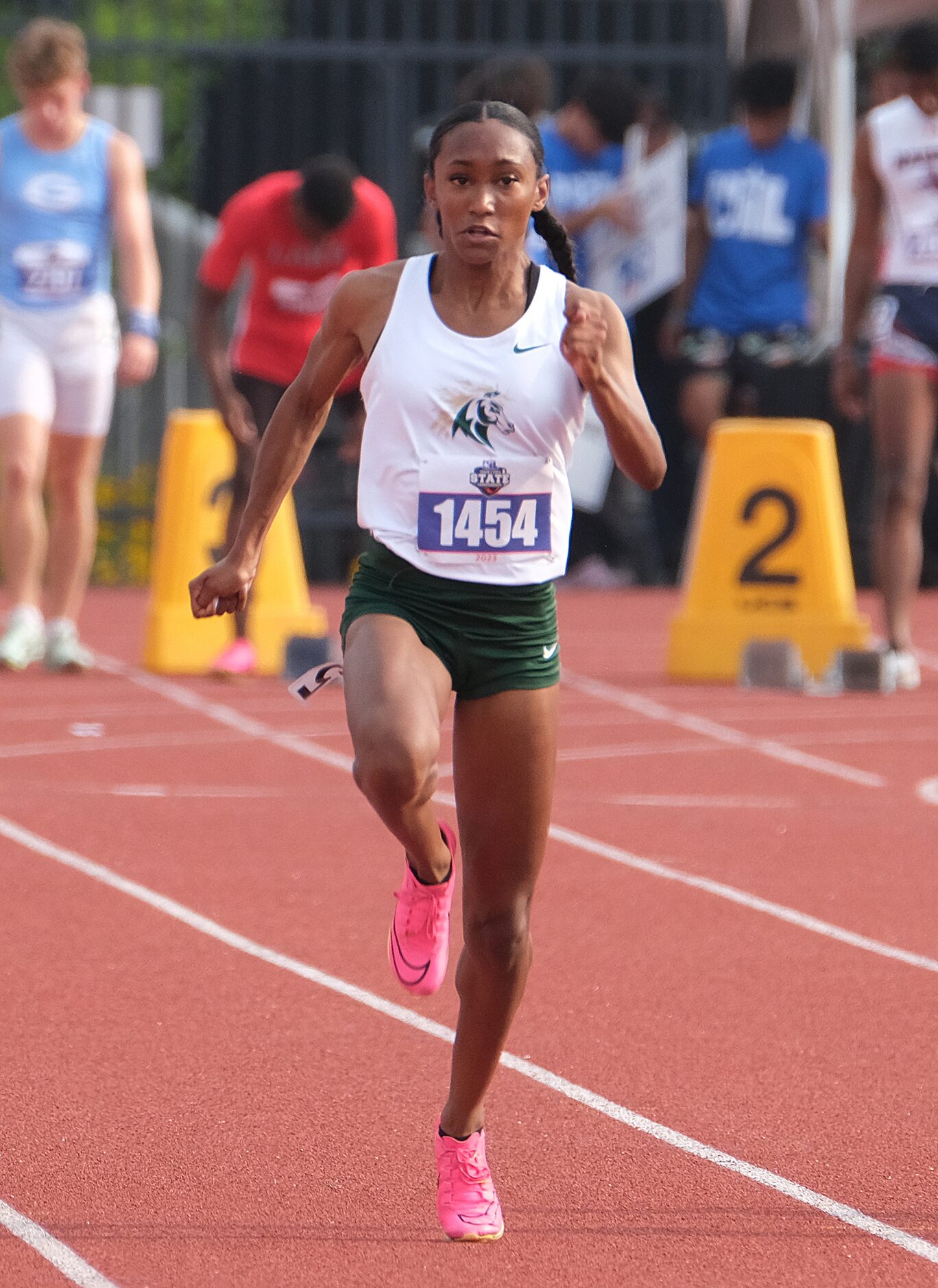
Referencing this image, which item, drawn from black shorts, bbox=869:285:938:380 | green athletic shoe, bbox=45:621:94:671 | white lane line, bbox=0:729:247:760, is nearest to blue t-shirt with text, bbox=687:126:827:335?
black shorts, bbox=869:285:938:380

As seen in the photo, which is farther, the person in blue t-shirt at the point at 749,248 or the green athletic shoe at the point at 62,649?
the person in blue t-shirt at the point at 749,248

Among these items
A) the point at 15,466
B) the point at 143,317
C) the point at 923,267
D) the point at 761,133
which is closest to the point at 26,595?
the point at 15,466

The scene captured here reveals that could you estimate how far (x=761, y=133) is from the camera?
12.3 meters

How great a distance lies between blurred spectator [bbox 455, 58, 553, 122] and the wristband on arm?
1.71m

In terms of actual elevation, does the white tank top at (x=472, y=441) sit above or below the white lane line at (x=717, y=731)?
above

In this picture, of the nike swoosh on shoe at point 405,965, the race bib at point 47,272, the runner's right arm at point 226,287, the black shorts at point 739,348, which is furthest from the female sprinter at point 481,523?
the black shorts at point 739,348

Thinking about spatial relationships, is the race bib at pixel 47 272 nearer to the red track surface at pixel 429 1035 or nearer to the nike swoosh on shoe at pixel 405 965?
the red track surface at pixel 429 1035

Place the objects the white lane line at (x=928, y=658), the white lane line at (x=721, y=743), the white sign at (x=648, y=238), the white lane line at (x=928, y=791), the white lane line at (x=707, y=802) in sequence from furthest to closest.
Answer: the white sign at (x=648, y=238)
the white lane line at (x=928, y=658)
the white lane line at (x=721, y=743)
the white lane line at (x=928, y=791)
the white lane line at (x=707, y=802)

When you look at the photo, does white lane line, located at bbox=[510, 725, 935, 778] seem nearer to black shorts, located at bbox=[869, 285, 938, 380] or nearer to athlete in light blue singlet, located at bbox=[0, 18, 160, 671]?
black shorts, located at bbox=[869, 285, 938, 380]

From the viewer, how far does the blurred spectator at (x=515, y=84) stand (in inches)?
418

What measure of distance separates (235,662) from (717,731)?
6.93ft

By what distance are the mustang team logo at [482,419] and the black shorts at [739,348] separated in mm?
8884

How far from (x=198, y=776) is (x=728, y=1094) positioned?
12.1ft

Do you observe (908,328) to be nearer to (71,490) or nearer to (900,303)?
(900,303)
